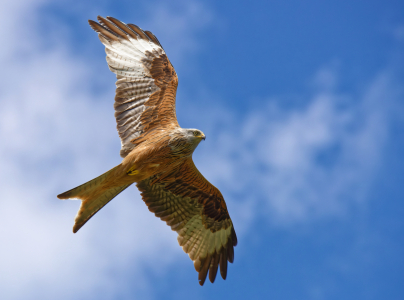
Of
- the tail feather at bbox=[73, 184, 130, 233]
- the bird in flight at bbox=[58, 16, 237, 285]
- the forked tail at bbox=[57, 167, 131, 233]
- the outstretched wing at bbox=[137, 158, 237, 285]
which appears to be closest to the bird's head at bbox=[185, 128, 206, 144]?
the bird in flight at bbox=[58, 16, 237, 285]

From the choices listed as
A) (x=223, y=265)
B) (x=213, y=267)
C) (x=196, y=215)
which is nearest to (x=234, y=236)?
(x=223, y=265)

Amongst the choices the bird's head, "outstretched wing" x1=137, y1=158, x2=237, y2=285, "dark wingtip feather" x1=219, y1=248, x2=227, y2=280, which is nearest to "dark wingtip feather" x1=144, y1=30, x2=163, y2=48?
the bird's head

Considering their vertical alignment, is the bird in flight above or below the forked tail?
above

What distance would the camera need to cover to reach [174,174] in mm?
8555

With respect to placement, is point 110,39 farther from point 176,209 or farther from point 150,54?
point 176,209

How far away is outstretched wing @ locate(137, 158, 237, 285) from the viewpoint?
880 cm

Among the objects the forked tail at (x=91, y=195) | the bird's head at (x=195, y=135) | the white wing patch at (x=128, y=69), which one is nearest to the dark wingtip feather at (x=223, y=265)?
the forked tail at (x=91, y=195)

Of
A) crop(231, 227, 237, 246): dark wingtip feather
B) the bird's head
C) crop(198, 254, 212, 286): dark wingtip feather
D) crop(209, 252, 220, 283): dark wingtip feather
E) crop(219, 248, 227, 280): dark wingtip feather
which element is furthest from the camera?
crop(231, 227, 237, 246): dark wingtip feather

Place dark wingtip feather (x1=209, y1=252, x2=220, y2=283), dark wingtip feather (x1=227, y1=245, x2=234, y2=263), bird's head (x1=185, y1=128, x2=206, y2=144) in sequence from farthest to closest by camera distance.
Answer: dark wingtip feather (x1=227, y1=245, x2=234, y2=263), dark wingtip feather (x1=209, y1=252, x2=220, y2=283), bird's head (x1=185, y1=128, x2=206, y2=144)

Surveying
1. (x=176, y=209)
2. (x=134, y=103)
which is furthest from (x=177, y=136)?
(x=176, y=209)

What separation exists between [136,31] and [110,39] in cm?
67

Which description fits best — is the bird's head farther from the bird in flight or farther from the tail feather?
the tail feather

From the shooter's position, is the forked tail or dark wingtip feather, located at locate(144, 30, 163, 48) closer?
the forked tail

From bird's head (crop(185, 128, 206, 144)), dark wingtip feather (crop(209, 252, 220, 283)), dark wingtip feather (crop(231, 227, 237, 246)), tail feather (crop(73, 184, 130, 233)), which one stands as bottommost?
tail feather (crop(73, 184, 130, 233))
